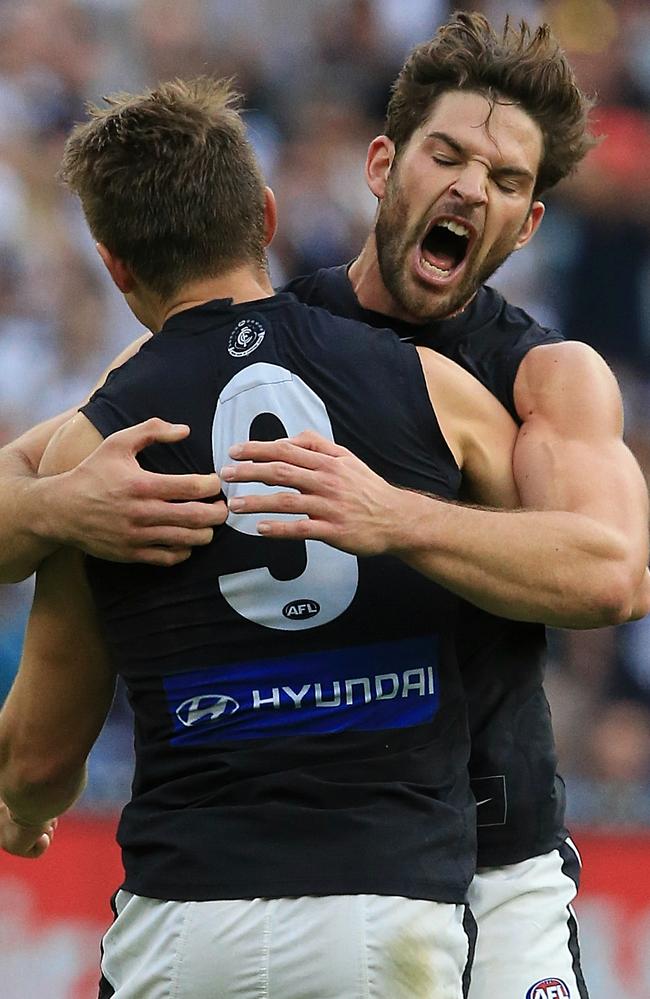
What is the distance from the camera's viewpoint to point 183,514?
99.8 inches

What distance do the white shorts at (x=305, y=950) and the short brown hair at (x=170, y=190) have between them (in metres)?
1.08

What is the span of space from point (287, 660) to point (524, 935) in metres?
1.02

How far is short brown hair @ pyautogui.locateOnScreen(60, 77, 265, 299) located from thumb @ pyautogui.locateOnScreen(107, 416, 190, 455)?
1.01 ft

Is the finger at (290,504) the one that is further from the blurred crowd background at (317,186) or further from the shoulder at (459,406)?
the blurred crowd background at (317,186)

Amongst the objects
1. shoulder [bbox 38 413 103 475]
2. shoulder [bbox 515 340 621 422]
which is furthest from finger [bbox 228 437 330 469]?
shoulder [bbox 515 340 621 422]

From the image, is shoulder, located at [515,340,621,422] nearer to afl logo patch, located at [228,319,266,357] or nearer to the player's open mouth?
the player's open mouth

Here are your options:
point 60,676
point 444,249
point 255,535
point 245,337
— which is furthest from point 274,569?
point 444,249

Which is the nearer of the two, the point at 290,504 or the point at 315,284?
the point at 290,504

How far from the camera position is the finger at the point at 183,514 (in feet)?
8.32

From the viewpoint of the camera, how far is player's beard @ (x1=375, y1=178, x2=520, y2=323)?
3.41 m

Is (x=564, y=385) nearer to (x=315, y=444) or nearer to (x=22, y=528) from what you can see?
(x=315, y=444)

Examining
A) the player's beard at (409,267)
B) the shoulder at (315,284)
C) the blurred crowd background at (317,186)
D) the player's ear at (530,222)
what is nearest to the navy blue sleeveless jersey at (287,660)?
the player's beard at (409,267)

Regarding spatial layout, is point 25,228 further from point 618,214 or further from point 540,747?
point 540,747

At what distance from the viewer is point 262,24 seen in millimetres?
8711
